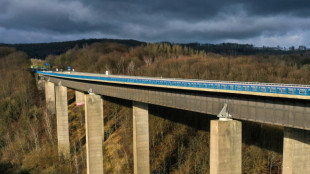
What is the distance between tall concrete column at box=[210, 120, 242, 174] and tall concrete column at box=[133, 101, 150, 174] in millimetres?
15084

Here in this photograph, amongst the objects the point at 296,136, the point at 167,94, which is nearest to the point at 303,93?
the point at 296,136

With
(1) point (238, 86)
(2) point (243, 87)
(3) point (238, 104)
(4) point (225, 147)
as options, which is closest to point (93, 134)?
(4) point (225, 147)

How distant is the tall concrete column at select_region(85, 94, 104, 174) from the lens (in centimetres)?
3938

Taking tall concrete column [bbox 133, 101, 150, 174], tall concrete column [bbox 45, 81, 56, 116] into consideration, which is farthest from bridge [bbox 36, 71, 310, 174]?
tall concrete column [bbox 45, 81, 56, 116]

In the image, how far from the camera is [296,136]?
20172 millimetres

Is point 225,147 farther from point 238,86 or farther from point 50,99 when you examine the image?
point 50,99

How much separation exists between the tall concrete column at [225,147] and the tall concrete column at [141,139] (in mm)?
15084

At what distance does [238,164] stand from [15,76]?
87727 mm

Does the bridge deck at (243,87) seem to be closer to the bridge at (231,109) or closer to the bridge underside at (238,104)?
the bridge at (231,109)

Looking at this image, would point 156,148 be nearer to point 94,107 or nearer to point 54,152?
point 94,107

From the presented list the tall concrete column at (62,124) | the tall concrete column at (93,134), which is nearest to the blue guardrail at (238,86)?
the tall concrete column at (93,134)

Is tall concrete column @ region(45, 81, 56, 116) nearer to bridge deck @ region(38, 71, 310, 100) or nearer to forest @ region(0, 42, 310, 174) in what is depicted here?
forest @ region(0, 42, 310, 174)

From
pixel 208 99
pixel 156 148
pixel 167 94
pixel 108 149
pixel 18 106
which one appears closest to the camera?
pixel 208 99

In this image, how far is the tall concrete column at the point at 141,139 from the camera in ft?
115
